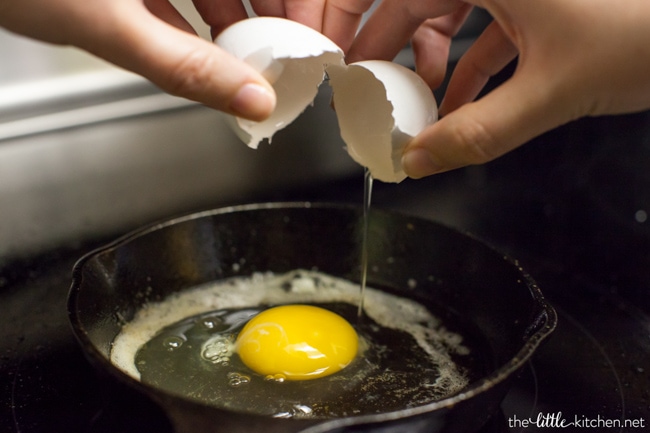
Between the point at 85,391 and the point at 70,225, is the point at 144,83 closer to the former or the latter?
the point at 70,225

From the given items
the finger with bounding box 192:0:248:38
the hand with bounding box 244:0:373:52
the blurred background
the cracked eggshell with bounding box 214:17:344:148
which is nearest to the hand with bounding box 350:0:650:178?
the cracked eggshell with bounding box 214:17:344:148

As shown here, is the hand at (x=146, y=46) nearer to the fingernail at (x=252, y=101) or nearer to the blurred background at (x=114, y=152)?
the fingernail at (x=252, y=101)

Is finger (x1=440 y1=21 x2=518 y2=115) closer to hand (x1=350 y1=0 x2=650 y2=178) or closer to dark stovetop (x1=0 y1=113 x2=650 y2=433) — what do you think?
hand (x1=350 y1=0 x2=650 y2=178)

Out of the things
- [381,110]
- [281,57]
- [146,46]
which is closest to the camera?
[146,46]

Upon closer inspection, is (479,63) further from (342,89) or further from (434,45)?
(342,89)

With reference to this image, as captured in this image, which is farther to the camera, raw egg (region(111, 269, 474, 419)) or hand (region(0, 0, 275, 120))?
raw egg (region(111, 269, 474, 419))

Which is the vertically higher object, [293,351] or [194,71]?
[194,71]

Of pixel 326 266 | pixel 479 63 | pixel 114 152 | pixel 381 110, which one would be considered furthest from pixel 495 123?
pixel 114 152
